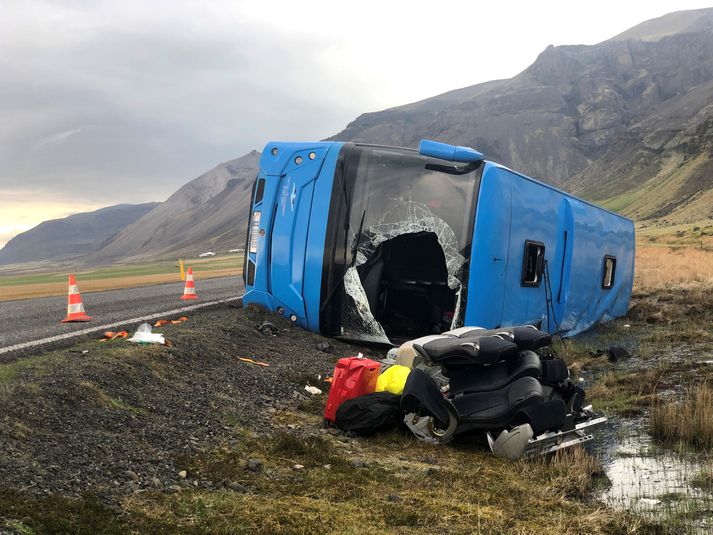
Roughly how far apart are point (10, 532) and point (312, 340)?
Result: 5.58m

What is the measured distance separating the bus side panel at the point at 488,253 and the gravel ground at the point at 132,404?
189 centimetres

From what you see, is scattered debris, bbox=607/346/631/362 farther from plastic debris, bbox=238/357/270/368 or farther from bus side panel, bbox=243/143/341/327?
plastic debris, bbox=238/357/270/368

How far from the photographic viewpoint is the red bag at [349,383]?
5.39m

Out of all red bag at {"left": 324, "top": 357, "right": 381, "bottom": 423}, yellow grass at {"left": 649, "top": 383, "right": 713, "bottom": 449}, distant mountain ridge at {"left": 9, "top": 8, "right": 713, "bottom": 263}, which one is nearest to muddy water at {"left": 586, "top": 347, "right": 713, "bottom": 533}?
yellow grass at {"left": 649, "top": 383, "right": 713, "bottom": 449}

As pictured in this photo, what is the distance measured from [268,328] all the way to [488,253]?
2.90m

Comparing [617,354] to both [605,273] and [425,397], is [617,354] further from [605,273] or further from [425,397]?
[425,397]

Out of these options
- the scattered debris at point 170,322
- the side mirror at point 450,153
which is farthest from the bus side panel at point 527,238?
the scattered debris at point 170,322

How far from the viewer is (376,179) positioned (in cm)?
823

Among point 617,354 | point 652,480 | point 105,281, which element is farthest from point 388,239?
point 105,281

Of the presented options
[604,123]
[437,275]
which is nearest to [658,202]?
[604,123]

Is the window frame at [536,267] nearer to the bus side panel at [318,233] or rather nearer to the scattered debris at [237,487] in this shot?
the bus side panel at [318,233]

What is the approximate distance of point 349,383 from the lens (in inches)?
213

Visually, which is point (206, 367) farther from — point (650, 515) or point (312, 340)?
point (650, 515)

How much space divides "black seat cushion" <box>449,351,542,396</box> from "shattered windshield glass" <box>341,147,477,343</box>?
2.66m
